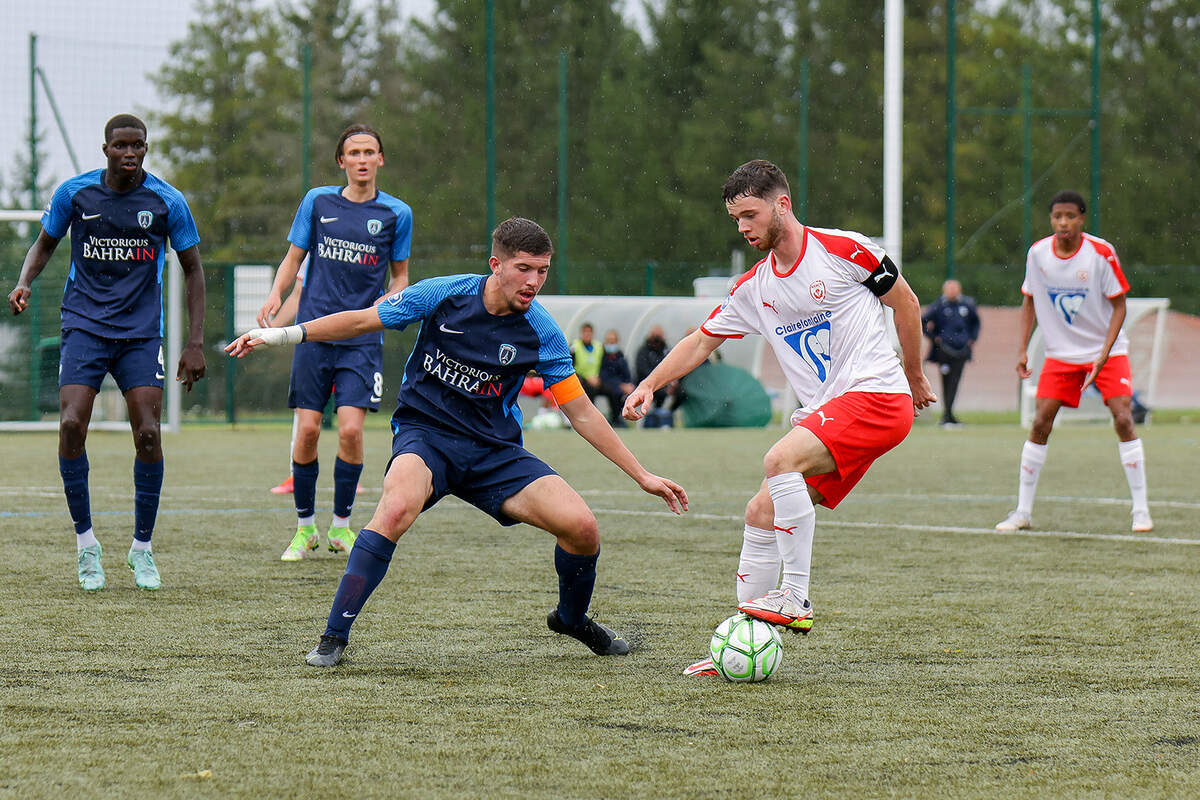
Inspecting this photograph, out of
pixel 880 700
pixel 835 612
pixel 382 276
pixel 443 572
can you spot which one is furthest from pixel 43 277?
pixel 880 700

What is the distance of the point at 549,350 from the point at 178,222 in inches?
88.3

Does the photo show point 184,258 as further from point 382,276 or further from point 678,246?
point 678,246

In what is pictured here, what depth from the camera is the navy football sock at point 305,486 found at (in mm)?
7242

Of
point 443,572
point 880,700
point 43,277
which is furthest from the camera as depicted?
point 43,277

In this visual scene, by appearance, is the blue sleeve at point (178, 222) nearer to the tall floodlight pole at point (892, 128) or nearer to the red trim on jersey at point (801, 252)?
the red trim on jersey at point (801, 252)

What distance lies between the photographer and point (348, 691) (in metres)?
4.20

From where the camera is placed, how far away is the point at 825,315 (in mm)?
5121

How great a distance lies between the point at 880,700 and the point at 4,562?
4359 mm

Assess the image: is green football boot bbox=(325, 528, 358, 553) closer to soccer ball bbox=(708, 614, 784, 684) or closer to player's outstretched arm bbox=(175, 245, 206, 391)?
player's outstretched arm bbox=(175, 245, 206, 391)

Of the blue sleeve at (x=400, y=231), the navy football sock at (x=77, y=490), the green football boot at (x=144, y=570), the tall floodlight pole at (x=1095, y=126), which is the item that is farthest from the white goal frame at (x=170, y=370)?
the tall floodlight pole at (x=1095, y=126)

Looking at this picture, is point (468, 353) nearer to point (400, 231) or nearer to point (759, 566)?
point (759, 566)

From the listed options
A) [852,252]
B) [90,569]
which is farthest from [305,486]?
[852,252]

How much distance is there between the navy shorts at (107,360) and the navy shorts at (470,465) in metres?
1.79

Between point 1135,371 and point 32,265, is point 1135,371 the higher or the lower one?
the lower one
